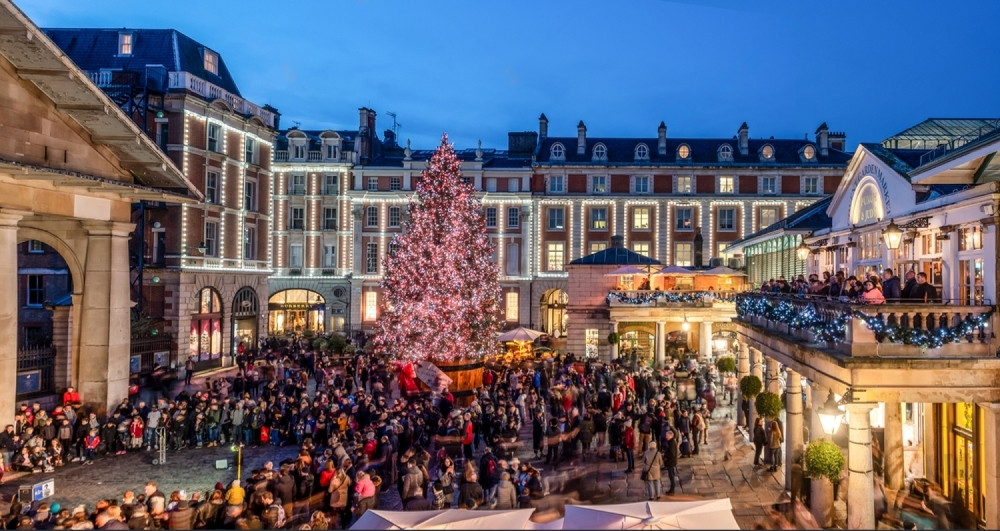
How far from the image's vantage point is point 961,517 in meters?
13.8

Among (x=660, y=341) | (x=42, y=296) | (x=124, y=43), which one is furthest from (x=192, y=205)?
(x=660, y=341)

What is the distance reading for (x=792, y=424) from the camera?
1638cm

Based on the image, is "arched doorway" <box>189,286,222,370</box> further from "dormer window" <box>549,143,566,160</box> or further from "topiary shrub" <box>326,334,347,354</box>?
"dormer window" <box>549,143,566,160</box>

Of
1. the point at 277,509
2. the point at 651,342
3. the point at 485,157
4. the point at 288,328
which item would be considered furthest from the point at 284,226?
the point at 277,509

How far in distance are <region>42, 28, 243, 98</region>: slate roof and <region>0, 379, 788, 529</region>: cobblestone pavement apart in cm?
2594

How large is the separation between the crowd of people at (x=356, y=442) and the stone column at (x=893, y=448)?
16.0 ft

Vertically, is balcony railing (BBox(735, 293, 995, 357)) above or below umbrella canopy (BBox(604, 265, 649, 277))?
below

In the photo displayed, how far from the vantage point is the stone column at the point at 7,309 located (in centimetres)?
1628

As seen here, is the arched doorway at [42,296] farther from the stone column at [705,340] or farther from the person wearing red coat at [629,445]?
the stone column at [705,340]

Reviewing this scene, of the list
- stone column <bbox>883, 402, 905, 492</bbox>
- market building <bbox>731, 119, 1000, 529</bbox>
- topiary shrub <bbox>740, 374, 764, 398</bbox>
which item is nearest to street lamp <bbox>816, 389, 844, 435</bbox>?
market building <bbox>731, 119, 1000, 529</bbox>

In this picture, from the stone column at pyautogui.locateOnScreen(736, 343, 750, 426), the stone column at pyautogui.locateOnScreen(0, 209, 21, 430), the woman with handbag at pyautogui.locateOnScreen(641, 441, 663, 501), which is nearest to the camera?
the woman with handbag at pyautogui.locateOnScreen(641, 441, 663, 501)

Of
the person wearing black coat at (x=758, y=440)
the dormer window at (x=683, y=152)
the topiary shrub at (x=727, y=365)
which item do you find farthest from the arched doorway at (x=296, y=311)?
the person wearing black coat at (x=758, y=440)

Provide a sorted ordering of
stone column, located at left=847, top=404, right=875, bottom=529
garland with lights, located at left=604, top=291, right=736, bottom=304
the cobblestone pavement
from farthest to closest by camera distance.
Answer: garland with lights, located at left=604, top=291, right=736, bottom=304
the cobblestone pavement
stone column, located at left=847, top=404, right=875, bottom=529

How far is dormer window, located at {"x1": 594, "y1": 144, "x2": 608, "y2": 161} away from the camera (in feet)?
185
